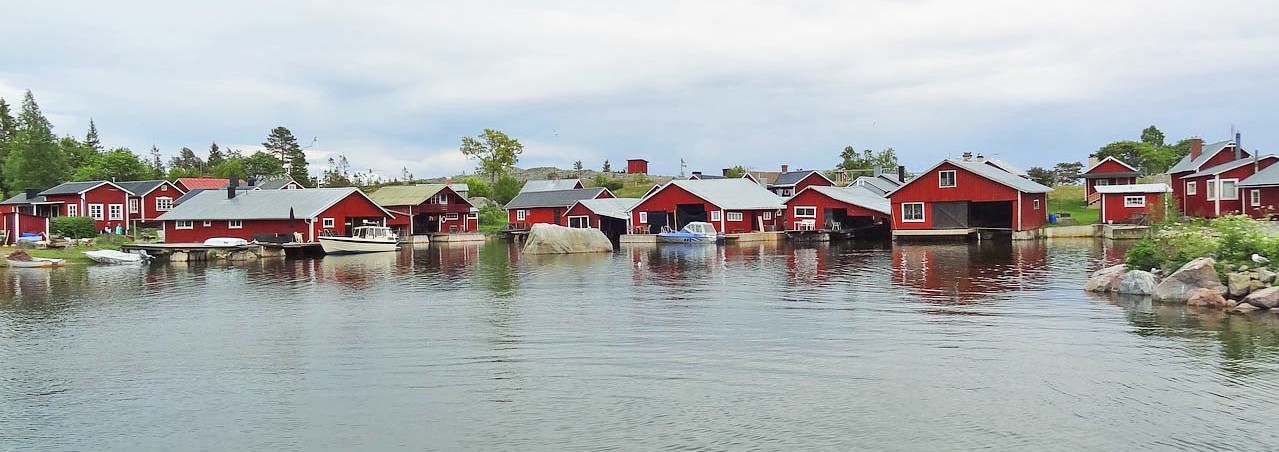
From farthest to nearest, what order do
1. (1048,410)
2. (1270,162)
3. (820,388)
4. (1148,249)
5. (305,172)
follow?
(305,172)
(1270,162)
(1148,249)
(820,388)
(1048,410)

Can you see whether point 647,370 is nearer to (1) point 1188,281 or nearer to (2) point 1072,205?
(1) point 1188,281

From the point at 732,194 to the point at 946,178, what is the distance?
48.5 ft

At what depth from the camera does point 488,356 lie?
16781 millimetres

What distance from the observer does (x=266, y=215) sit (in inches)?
2151

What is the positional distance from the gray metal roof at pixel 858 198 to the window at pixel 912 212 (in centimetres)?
204

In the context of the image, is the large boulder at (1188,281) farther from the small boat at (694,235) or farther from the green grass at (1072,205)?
the green grass at (1072,205)

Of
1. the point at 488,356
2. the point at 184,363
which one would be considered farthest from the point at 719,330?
the point at 184,363

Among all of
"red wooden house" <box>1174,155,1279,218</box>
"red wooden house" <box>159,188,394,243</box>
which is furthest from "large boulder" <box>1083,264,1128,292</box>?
"red wooden house" <box>159,188,394,243</box>

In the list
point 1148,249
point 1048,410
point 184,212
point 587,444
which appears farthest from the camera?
point 184,212

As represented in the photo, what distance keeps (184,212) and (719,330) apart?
4676 cm

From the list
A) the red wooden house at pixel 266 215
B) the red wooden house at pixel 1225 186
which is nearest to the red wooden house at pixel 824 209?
the red wooden house at pixel 1225 186

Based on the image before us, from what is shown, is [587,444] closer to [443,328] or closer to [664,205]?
[443,328]

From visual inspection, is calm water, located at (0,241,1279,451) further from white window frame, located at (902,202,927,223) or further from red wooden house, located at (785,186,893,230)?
red wooden house, located at (785,186,893,230)

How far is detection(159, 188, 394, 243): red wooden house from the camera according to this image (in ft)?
179
